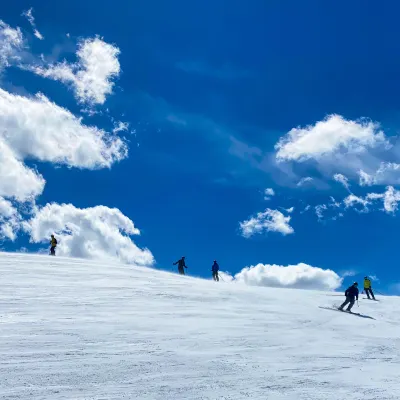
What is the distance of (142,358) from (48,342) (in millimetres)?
2419

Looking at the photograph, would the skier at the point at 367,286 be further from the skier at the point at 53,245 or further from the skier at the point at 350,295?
the skier at the point at 53,245

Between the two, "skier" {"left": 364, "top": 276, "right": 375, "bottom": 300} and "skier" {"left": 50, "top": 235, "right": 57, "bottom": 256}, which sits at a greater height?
"skier" {"left": 50, "top": 235, "right": 57, "bottom": 256}

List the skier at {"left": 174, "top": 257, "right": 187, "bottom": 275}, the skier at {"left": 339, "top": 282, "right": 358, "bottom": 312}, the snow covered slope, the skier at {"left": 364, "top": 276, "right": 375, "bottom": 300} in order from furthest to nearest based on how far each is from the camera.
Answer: the skier at {"left": 174, "top": 257, "right": 187, "bottom": 275}, the skier at {"left": 364, "top": 276, "right": 375, "bottom": 300}, the skier at {"left": 339, "top": 282, "right": 358, "bottom": 312}, the snow covered slope

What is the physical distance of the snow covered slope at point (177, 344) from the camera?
9.95m

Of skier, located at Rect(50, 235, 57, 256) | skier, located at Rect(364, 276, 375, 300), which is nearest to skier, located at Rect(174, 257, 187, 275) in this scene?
skier, located at Rect(50, 235, 57, 256)

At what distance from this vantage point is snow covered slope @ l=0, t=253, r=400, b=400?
9.95 meters

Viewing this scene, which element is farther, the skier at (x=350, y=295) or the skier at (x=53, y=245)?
the skier at (x=53, y=245)

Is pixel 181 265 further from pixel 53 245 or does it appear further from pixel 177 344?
pixel 177 344

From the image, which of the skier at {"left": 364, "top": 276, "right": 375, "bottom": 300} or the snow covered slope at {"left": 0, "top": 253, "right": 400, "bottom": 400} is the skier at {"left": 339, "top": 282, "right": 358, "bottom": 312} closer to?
the snow covered slope at {"left": 0, "top": 253, "right": 400, "bottom": 400}

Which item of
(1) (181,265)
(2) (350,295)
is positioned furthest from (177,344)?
(1) (181,265)

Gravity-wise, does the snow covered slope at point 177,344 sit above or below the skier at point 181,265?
below

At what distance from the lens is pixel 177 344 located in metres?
12.9

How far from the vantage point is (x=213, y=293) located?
71.4 feet

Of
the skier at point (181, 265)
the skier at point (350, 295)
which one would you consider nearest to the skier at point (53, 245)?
the skier at point (181, 265)
